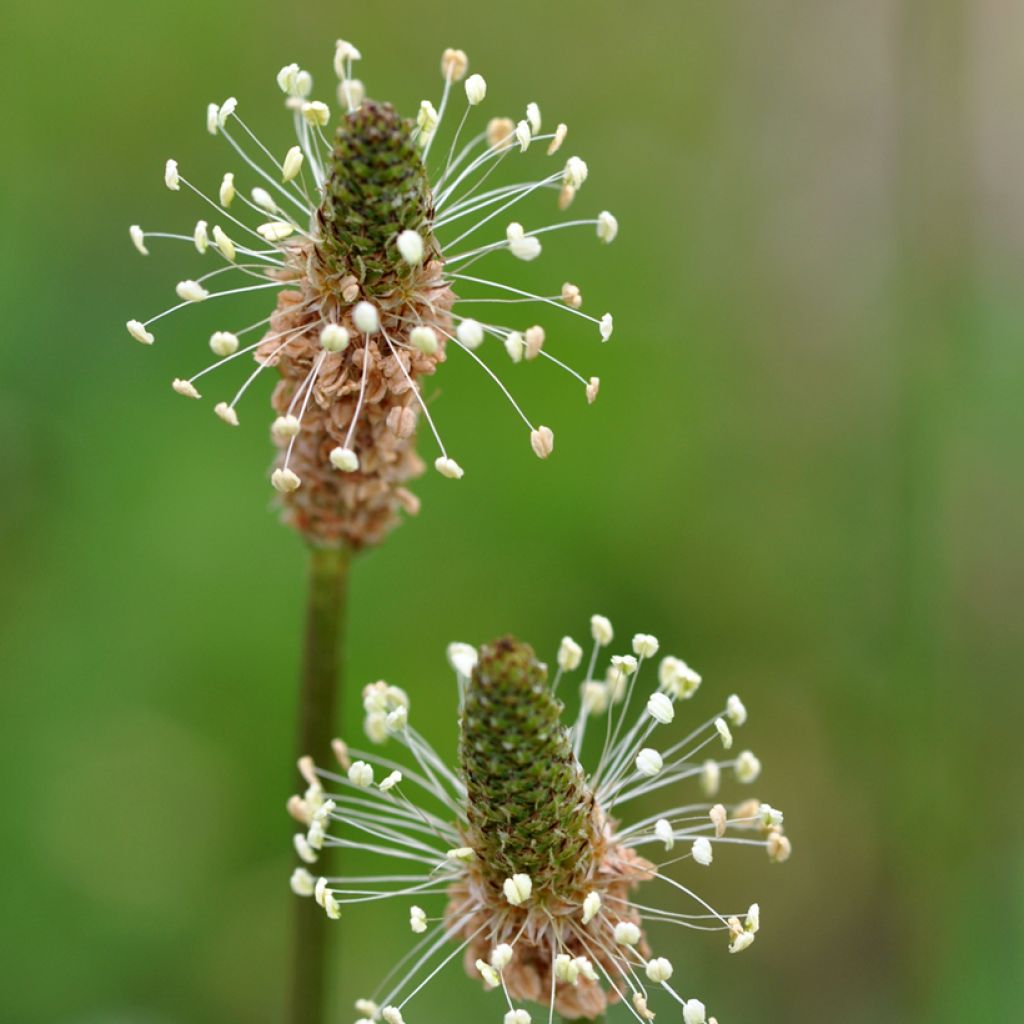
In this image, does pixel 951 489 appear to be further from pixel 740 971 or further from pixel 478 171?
pixel 478 171

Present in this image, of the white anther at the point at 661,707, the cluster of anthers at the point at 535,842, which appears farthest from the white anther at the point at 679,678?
the white anther at the point at 661,707

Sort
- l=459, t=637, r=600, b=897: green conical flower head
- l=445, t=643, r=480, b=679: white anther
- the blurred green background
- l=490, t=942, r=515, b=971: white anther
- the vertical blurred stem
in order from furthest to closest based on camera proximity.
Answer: the blurred green background → the vertical blurred stem → l=445, t=643, r=480, b=679: white anther → l=490, t=942, r=515, b=971: white anther → l=459, t=637, r=600, b=897: green conical flower head

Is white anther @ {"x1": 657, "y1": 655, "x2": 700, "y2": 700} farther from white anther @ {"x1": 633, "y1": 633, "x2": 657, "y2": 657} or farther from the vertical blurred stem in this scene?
the vertical blurred stem

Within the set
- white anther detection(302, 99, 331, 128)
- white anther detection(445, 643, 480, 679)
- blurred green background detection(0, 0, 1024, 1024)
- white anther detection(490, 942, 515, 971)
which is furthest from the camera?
blurred green background detection(0, 0, 1024, 1024)

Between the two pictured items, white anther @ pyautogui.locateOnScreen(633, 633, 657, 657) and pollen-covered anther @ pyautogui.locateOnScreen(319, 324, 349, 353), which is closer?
pollen-covered anther @ pyautogui.locateOnScreen(319, 324, 349, 353)

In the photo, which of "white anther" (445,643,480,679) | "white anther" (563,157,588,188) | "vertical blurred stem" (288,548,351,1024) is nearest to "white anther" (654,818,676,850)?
"white anther" (445,643,480,679)

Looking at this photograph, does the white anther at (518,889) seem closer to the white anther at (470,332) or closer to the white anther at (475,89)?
the white anther at (470,332)

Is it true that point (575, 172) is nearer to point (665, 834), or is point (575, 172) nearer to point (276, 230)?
point (276, 230)
